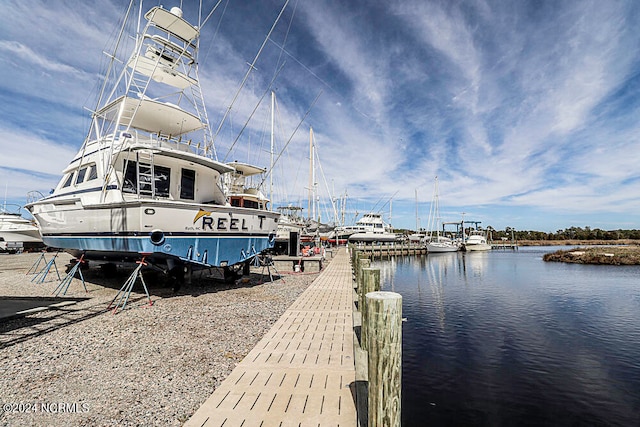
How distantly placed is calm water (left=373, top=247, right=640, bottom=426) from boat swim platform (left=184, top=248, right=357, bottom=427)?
219cm

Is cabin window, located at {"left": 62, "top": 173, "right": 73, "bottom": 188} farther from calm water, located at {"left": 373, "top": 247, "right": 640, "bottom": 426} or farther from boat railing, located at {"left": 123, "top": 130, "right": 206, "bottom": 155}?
calm water, located at {"left": 373, "top": 247, "right": 640, "bottom": 426}

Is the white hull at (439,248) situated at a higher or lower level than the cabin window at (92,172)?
lower

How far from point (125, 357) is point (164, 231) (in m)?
4.52

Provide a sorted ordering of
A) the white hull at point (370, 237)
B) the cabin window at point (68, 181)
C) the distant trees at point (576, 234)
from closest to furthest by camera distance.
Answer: the cabin window at point (68, 181) → the white hull at point (370, 237) → the distant trees at point (576, 234)

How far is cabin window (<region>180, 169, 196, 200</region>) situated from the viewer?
11461 millimetres

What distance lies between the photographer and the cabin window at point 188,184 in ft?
37.6

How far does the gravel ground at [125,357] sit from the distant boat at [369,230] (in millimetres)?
57418

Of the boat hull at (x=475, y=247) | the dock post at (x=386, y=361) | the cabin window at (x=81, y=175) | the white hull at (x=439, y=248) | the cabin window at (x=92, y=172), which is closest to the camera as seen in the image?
the dock post at (x=386, y=361)

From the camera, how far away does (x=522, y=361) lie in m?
8.34

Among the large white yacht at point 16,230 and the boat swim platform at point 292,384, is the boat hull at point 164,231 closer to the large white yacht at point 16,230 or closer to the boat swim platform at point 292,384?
the boat swim platform at point 292,384

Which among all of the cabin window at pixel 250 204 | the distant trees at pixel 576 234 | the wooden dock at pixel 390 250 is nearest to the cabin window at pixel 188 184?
the cabin window at pixel 250 204

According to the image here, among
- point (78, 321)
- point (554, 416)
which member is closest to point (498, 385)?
point (554, 416)

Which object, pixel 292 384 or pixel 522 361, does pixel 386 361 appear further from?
pixel 522 361

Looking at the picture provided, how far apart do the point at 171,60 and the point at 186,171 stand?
4937 millimetres
